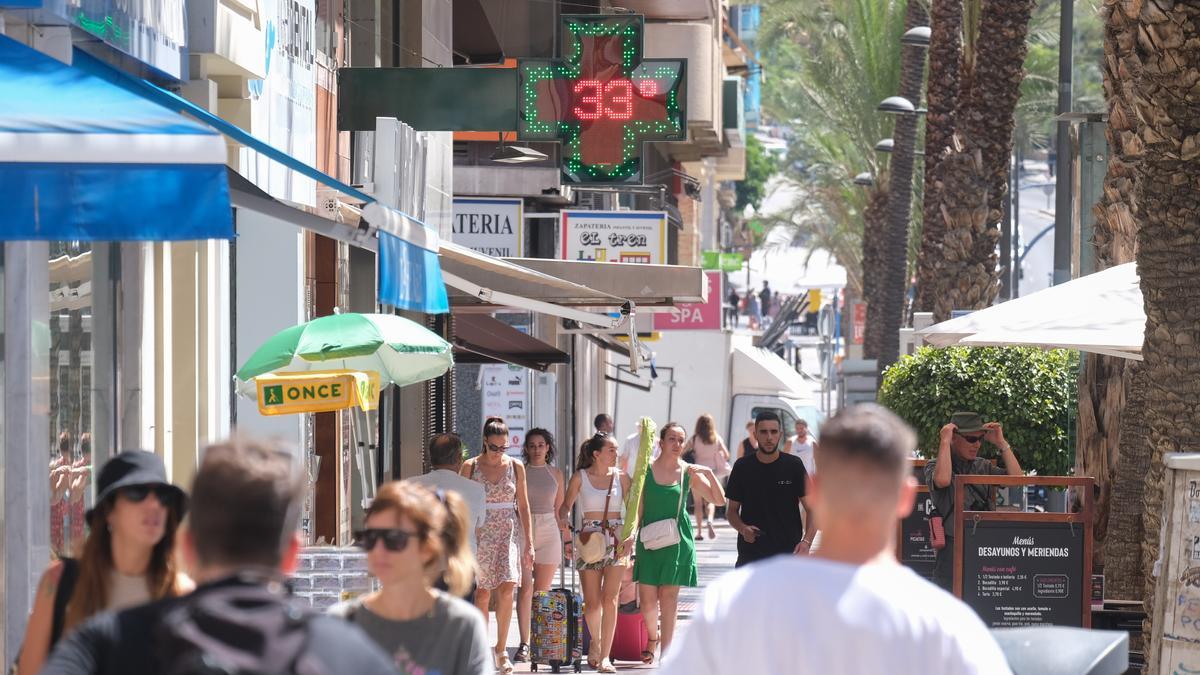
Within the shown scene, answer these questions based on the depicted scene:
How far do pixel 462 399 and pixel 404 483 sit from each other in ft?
68.4

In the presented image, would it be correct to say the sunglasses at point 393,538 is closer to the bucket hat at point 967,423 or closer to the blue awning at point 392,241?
the blue awning at point 392,241

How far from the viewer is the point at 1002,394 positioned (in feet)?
60.9

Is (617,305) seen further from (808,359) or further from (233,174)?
(808,359)

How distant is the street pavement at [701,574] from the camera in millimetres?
13359

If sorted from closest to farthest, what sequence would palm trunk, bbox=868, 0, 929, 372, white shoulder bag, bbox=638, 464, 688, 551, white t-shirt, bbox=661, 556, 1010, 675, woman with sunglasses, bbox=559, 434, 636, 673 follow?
white t-shirt, bbox=661, 556, 1010, 675, white shoulder bag, bbox=638, 464, 688, 551, woman with sunglasses, bbox=559, 434, 636, 673, palm trunk, bbox=868, 0, 929, 372

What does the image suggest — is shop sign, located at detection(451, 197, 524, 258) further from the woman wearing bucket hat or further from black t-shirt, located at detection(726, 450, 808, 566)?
the woman wearing bucket hat

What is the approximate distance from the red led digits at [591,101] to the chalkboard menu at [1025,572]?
3576 mm

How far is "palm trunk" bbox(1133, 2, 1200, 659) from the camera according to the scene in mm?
9477

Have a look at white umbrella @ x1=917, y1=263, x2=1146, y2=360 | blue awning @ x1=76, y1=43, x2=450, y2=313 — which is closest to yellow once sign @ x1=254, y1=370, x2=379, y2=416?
blue awning @ x1=76, y1=43, x2=450, y2=313

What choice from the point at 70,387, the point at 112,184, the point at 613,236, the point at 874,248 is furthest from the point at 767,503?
the point at 874,248

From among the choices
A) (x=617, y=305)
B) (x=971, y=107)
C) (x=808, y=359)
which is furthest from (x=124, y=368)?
(x=808, y=359)

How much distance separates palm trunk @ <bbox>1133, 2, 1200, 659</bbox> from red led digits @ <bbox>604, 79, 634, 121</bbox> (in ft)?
12.7

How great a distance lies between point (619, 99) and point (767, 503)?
2.81 m

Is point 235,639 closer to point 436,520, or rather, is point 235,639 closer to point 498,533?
point 436,520
